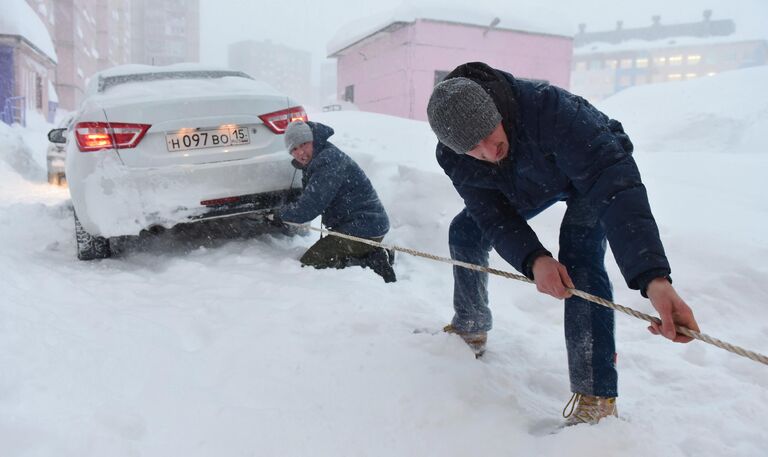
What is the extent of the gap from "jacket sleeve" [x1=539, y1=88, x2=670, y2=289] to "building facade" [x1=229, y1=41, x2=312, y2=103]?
10033 cm

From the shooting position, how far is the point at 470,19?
→ 17.3 meters

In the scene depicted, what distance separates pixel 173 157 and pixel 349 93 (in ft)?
62.4

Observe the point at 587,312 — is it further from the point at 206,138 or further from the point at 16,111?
the point at 16,111

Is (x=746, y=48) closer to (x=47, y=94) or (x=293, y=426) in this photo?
(x=47, y=94)

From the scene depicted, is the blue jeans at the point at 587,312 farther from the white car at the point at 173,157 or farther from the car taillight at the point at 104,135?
the car taillight at the point at 104,135

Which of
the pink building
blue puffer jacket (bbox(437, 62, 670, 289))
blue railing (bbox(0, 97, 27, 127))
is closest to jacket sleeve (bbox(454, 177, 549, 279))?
blue puffer jacket (bbox(437, 62, 670, 289))

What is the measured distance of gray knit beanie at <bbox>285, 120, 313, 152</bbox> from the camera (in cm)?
355

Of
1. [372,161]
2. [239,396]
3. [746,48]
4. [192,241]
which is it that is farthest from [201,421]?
[746,48]

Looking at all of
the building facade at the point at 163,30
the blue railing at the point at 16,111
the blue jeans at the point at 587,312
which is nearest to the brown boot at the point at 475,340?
the blue jeans at the point at 587,312

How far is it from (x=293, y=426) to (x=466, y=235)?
46.7 inches

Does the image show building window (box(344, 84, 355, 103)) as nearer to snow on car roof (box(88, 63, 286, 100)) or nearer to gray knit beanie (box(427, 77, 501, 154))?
snow on car roof (box(88, 63, 286, 100))

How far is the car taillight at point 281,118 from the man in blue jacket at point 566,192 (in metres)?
1.93

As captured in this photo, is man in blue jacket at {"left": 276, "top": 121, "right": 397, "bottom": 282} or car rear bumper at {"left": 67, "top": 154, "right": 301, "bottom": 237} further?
man in blue jacket at {"left": 276, "top": 121, "right": 397, "bottom": 282}

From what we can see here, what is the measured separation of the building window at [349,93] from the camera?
21.4 m
